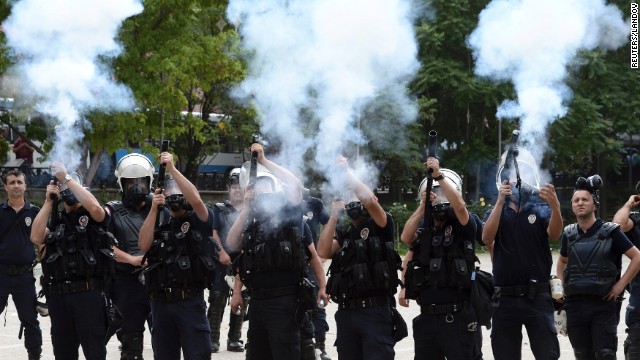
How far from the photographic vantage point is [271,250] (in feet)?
25.9

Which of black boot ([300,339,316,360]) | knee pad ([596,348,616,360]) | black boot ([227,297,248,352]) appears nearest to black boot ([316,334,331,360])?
black boot ([227,297,248,352])

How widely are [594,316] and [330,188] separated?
224 cm

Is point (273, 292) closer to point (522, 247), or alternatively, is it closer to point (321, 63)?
point (522, 247)

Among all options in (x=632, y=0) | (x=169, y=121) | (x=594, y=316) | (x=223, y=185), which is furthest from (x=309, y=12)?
(x=223, y=185)

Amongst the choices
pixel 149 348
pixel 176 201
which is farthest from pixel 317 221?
pixel 176 201

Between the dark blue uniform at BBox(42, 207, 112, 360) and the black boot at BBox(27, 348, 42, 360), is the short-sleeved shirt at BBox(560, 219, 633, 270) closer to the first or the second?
the dark blue uniform at BBox(42, 207, 112, 360)

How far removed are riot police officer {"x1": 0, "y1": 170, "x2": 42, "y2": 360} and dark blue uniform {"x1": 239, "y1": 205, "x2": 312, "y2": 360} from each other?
3008mm

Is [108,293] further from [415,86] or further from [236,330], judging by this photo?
[415,86]

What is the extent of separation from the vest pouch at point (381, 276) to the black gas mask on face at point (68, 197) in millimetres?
2435

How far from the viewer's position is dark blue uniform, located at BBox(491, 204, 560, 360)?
794cm

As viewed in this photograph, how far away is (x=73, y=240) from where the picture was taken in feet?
28.0

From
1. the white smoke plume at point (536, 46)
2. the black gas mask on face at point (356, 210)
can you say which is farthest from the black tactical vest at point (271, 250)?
the white smoke plume at point (536, 46)

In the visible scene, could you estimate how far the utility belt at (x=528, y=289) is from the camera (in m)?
7.93

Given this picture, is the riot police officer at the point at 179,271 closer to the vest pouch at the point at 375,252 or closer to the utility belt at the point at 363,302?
the utility belt at the point at 363,302
